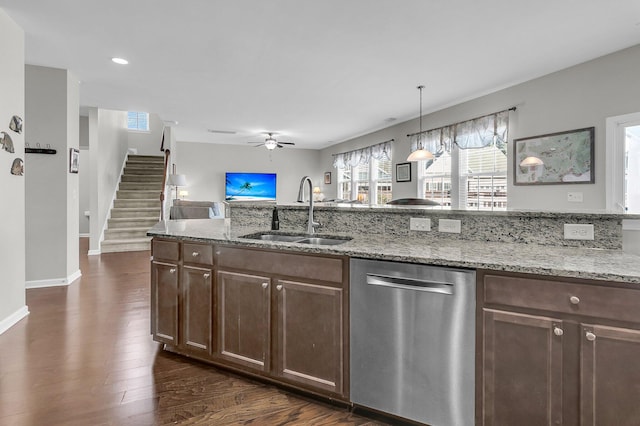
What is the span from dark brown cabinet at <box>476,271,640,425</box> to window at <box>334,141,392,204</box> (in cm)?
600

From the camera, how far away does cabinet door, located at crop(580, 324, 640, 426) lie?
47.1 inches

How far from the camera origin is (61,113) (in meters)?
3.98

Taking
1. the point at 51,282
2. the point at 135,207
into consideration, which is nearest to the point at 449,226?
the point at 51,282

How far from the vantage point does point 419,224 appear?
2168 millimetres

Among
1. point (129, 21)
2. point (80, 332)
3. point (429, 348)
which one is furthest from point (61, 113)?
point (429, 348)

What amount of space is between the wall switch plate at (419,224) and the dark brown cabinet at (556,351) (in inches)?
29.1

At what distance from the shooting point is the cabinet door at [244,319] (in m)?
1.92

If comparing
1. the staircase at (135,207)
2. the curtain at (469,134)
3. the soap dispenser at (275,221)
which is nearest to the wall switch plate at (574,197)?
the curtain at (469,134)

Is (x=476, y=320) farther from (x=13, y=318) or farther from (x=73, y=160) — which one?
(x=73, y=160)

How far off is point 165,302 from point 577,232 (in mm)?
2528

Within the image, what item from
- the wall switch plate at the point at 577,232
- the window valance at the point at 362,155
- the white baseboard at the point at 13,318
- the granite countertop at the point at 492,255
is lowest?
the white baseboard at the point at 13,318

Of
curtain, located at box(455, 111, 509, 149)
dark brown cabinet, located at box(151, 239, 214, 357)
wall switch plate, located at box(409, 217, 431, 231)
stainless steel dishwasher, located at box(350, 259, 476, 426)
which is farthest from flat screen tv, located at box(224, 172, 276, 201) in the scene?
stainless steel dishwasher, located at box(350, 259, 476, 426)

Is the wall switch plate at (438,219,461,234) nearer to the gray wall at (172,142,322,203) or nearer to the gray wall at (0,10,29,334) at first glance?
the gray wall at (0,10,29,334)

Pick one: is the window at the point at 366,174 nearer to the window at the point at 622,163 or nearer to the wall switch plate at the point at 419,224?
the window at the point at 622,163
